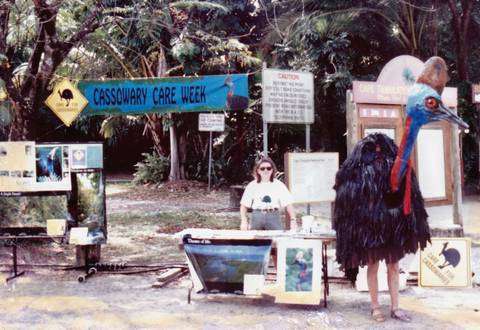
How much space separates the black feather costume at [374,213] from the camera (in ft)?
16.6

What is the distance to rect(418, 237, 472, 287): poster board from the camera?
20.3 feet

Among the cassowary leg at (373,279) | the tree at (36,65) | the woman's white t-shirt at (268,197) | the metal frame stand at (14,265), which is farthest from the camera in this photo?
the tree at (36,65)

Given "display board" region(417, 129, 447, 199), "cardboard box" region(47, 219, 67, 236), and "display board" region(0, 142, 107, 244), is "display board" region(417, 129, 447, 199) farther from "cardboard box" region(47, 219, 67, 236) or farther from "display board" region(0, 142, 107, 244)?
"cardboard box" region(47, 219, 67, 236)

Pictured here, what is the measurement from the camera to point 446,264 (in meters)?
6.23

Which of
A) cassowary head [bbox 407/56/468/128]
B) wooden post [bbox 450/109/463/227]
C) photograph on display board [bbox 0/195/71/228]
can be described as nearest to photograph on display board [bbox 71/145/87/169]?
photograph on display board [bbox 0/195/71/228]

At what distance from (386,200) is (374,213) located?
0.54 feet

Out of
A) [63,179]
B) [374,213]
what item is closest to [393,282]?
[374,213]

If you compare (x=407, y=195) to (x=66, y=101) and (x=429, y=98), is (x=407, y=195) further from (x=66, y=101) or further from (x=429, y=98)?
(x=66, y=101)

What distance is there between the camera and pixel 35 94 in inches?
326

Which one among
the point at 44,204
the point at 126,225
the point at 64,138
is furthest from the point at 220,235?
the point at 64,138

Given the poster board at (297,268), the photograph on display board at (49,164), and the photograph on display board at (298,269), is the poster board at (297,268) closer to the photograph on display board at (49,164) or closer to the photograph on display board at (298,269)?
the photograph on display board at (298,269)

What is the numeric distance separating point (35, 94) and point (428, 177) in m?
5.73

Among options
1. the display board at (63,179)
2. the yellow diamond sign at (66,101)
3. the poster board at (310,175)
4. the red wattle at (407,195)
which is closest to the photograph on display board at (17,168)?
the display board at (63,179)

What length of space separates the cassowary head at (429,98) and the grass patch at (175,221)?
22.4ft
